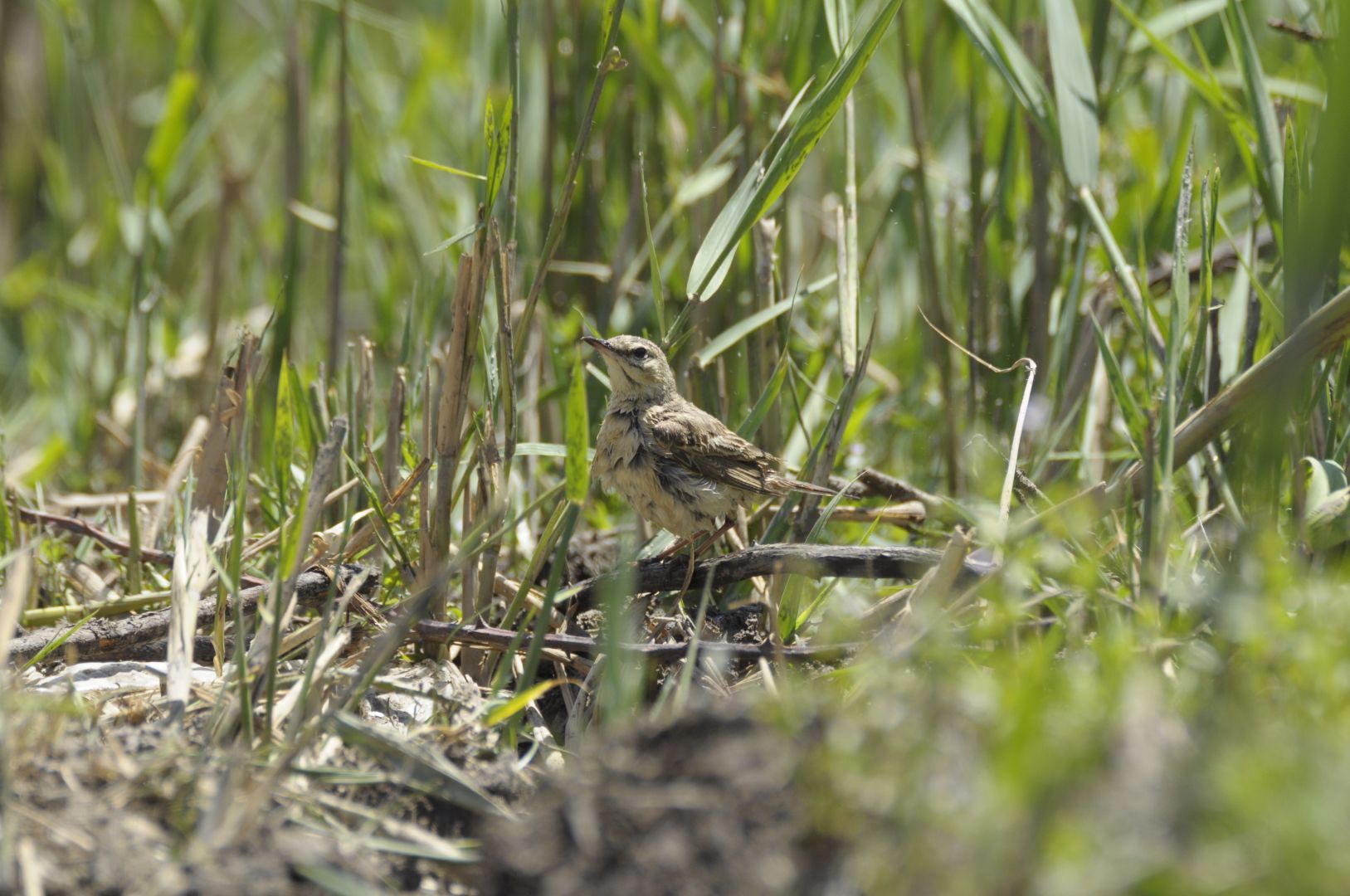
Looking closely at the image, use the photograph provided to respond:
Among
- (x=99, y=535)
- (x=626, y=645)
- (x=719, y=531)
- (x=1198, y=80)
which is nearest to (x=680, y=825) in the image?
(x=626, y=645)

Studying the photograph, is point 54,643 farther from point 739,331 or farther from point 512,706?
point 739,331

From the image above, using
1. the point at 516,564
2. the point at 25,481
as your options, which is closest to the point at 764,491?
the point at 516,564

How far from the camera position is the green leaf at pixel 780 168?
Result: 271 cm

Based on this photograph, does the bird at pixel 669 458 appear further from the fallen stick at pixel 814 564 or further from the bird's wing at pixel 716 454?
the fallen stick at pixel 814 564

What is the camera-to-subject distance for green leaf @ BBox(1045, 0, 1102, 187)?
3096 millimetres

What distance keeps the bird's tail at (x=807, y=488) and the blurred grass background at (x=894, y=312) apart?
0.16m

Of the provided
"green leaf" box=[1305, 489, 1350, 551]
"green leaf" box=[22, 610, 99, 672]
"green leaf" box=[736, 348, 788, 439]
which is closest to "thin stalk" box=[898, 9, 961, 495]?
"green leaf" box=[736, 348, 788, 439]

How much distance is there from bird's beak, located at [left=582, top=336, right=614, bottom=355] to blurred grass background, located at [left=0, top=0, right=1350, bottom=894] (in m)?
0.24

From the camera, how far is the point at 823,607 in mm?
3141

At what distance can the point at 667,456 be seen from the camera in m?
3.44

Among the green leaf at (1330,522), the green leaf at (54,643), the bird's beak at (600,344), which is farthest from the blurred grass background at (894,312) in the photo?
the green leaf at (54,643)

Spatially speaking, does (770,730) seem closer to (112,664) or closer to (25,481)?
(112,664)

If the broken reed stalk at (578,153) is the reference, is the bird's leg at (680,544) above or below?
below

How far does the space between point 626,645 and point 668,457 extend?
102cm
